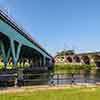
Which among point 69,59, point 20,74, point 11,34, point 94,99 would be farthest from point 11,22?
point 69,59

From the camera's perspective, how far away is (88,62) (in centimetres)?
16812

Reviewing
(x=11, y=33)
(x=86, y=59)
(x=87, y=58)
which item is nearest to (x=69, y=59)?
(x=86, y=59)

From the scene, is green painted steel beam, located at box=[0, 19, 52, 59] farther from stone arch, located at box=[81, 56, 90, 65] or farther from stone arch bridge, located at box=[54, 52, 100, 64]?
stone arch, located at box=[81, 56, 90, 65]

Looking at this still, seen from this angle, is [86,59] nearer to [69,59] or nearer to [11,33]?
[69,59]

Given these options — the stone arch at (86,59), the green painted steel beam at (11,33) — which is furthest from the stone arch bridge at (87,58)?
the green painted steel beam at (11,33)

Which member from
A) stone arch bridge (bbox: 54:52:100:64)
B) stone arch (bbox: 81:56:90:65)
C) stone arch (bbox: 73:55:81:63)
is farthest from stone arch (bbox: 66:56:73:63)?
stone arch (bbox: 81:56:90:65)

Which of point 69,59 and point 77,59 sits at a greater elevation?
point 69,59

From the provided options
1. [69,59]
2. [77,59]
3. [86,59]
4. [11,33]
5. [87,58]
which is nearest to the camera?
[11,33]

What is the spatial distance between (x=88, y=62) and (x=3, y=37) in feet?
401

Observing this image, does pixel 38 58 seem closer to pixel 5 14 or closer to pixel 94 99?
pixel 5 14

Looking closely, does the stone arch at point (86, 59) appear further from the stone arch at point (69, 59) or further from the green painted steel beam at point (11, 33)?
the green painted steel beam at point (11, 33)

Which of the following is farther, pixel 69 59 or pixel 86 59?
pixel 69 59

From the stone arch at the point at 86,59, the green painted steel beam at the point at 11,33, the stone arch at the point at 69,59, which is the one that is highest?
the stone arch at the point at 69,59

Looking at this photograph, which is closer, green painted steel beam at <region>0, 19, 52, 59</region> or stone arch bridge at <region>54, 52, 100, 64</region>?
green painted steel beam at <region>0, 19, 52, 59</region>
